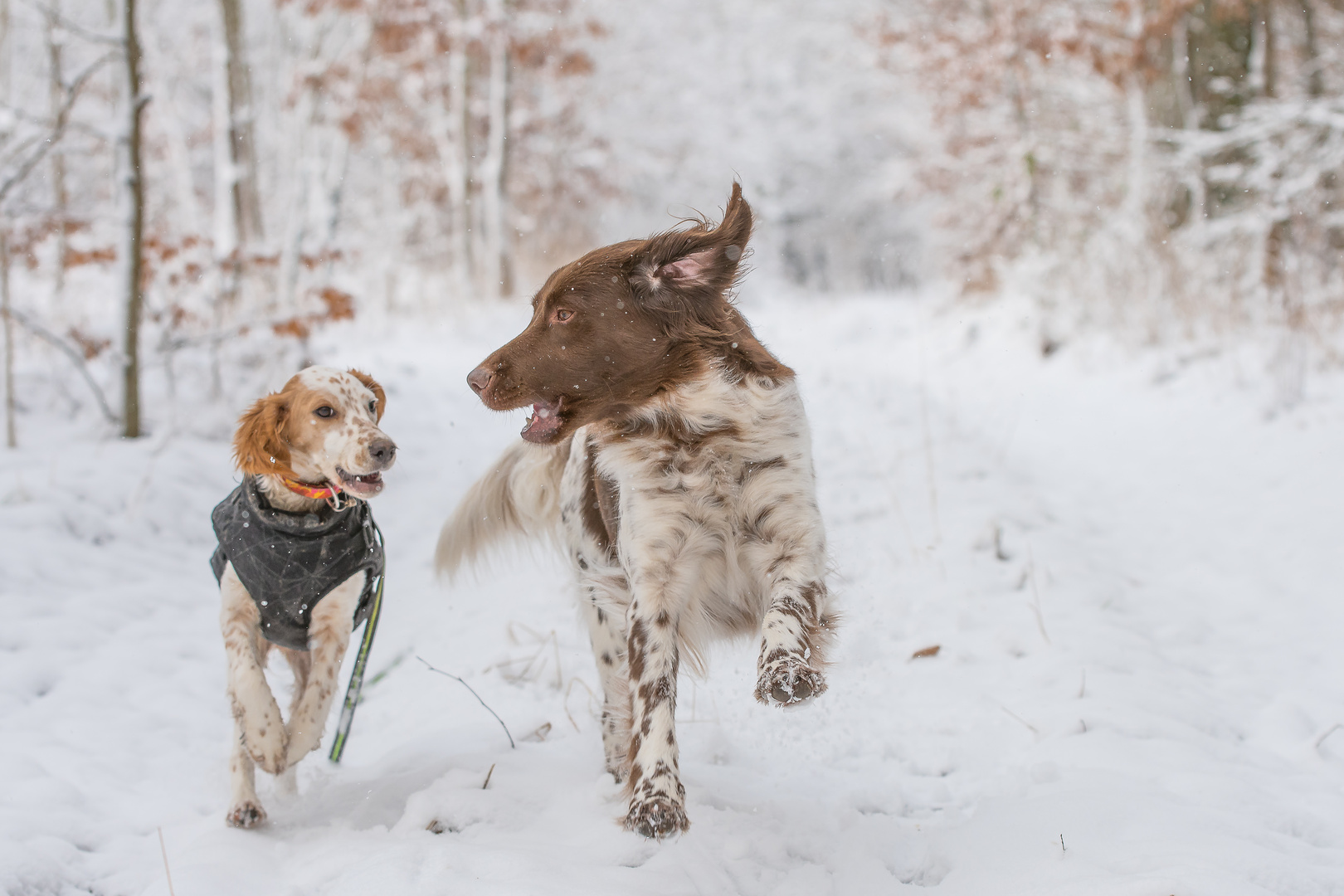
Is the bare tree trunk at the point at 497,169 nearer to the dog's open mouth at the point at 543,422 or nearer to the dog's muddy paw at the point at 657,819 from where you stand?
the dog's open mouth at the point at 543,422

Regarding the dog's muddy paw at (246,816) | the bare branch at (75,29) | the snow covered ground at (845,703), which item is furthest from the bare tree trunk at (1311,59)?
the dog's muddy paw at (246,816)

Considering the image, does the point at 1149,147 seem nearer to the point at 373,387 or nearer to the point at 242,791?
the point at 373,387

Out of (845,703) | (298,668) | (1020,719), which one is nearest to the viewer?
(1020,719)

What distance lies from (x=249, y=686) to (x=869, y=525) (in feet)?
11.1

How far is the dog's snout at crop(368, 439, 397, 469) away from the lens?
2510 mm

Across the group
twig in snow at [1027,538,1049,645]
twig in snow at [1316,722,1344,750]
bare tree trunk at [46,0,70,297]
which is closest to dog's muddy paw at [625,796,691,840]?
twig in snow at [1027,538,1049,645]

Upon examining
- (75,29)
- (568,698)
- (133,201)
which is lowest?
(568,698)

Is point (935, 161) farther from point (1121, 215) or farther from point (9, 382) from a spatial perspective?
point (9, 382)

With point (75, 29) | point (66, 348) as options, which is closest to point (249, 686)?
point (66, 348)

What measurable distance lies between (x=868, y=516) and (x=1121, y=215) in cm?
704

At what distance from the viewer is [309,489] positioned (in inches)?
105

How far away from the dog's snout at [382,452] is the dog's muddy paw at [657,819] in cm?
111

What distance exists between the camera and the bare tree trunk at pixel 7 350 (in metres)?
5.15

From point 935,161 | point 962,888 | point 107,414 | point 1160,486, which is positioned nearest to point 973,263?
point 935,161
